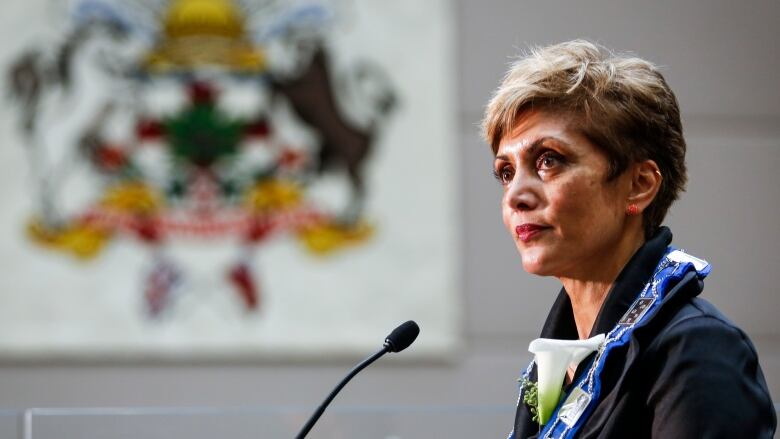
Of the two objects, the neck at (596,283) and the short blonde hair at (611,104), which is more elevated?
the short blonde hair at (611,104)

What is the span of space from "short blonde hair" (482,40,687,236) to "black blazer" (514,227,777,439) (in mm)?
127

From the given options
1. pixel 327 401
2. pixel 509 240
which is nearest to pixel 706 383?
pixel 327 401

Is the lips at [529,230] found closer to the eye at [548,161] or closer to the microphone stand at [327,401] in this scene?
the eye at [548,161]

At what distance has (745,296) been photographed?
4.06m

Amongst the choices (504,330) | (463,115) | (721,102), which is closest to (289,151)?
(463,115)

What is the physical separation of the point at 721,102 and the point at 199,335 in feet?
6.58

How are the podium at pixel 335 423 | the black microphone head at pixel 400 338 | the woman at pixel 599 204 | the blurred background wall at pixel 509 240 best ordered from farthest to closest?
the blurred background wall at pixel 509 240
the podium at pixel 335 423
the black microphone head at pixel 400 338
the woman at pixel 599 204

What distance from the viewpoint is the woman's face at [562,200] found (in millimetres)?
1558

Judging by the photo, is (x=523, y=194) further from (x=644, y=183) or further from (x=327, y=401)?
(x=327, y=401)

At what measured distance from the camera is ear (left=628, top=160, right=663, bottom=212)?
1.59 meters

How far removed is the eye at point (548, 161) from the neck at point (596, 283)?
0.15m

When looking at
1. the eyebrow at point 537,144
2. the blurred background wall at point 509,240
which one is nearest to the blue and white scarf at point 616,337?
the eyebrow at point 537,144

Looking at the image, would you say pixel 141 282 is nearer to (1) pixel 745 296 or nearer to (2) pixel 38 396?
(2) pixel 38 396

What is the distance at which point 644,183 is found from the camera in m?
1.60
